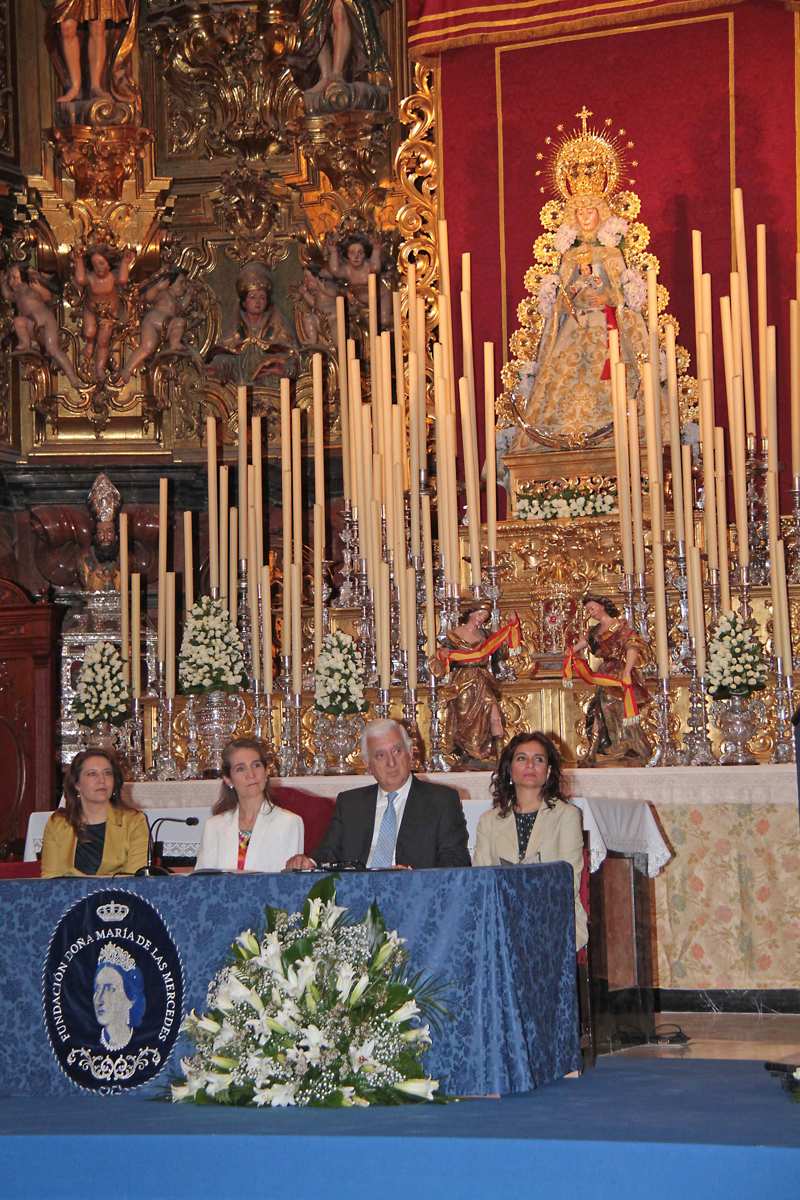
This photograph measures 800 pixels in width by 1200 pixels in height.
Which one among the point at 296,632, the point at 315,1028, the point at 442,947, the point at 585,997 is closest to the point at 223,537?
the point at 296,632

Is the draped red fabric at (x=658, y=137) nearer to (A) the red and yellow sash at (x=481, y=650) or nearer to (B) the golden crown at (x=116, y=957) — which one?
(A) the red and yellow sash at (x=481, y=650)

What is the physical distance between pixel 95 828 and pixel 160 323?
579 centimetres

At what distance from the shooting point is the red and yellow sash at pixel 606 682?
869 centimetres

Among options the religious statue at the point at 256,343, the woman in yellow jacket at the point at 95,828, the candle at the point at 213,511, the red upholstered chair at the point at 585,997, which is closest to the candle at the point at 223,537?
the candle at the point at 213,511

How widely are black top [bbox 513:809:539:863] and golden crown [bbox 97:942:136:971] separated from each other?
145 cm

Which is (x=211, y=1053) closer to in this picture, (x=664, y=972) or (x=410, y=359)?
(x=664, y=972)

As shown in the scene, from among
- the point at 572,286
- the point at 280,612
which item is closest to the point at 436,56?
the point at 572,286

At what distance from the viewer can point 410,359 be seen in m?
9.57

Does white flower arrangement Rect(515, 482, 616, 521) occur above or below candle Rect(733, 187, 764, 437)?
below

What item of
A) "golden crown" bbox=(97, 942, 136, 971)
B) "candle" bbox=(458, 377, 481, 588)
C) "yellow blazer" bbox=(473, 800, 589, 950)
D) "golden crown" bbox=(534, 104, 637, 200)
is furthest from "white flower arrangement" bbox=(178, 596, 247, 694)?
"golden crown" bbox=(97, 942, 136, 971)

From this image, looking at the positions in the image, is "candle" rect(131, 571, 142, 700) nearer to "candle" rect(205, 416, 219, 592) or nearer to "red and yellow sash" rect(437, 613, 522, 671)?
"candle" rect(205, 416, 219, 592)

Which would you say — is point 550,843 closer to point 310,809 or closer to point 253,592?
point 310,809

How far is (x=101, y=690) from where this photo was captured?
372 inches

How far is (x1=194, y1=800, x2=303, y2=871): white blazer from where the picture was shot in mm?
6137
